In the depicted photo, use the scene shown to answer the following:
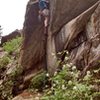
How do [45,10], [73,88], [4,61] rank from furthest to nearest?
1. [4,61]
2. [45,10]
3. [73,88]

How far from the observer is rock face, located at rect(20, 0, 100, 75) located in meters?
9.50

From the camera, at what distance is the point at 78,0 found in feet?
36.1

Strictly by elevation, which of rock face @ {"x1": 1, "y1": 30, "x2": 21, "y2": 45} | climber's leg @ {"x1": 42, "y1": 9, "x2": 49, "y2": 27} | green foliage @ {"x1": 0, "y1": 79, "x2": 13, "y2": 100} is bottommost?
green foliage @ {"x1": 0, "y1": 79, "x2": 13, "y2": 100}

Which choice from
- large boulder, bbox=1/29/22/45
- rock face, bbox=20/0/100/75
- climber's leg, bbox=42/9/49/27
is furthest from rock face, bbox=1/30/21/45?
climber's leg, bbox=42/9/49/27

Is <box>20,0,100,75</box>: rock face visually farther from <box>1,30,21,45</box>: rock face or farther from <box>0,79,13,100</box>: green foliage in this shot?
<box>1,30,21,45</box>: rock face

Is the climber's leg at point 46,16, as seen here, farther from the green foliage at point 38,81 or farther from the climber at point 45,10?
the green foliage at point 38,81

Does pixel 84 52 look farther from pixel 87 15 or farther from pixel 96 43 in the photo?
pixel 87 15

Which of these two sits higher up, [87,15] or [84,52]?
[87,15]

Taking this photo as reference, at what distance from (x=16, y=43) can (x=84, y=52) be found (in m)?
7.99

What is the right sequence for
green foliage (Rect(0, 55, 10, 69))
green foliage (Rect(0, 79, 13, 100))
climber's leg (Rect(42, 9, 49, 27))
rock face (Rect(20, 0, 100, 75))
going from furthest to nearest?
green foliage (Rect(0, 55, 10, 69))
green foliage (Rect(0, 79, 13, 100))
climber's leg (Rect(42, 9, 49, 27))
rock face (Rect(20, 0, 100, 75))

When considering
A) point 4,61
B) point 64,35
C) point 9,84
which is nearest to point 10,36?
point 4,61

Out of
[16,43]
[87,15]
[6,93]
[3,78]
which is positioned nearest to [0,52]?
[16,43]

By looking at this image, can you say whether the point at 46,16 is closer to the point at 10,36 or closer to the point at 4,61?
the point at 4,61

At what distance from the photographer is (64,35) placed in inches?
424
